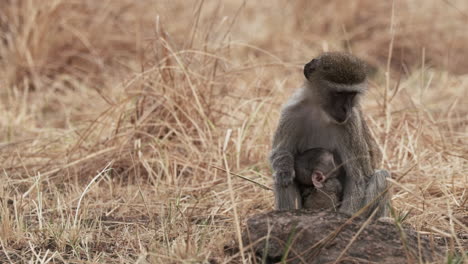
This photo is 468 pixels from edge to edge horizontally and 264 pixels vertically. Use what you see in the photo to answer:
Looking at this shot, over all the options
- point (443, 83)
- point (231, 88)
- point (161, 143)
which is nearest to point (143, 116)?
point (161, 143)

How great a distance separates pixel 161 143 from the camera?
6309mm

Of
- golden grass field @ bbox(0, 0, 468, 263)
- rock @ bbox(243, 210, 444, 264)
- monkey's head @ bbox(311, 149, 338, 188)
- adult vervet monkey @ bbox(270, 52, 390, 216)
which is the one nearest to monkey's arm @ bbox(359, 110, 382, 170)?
adult vervet monkey @ bbox(270, 52, 390, 216)

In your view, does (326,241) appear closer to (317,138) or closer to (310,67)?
(317,138)

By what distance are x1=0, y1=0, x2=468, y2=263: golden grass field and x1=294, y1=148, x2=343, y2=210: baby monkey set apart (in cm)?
46

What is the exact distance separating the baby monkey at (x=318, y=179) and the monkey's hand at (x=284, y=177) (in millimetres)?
123

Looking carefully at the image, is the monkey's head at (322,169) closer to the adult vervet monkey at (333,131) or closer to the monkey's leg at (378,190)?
the adult vervet monkey at (333,131)

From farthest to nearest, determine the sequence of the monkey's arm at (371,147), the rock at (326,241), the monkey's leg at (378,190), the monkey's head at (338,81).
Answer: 1. the monkey's arm at (371,147)
2. the monkey's leg at (378,190)
3. the monkey's head at (338,81)
4. the rock at (326,241)

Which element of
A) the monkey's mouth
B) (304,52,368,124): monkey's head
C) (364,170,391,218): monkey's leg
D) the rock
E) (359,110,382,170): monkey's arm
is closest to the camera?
the rock

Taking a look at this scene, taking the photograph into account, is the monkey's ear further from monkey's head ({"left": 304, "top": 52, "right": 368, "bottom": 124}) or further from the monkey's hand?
the monkey's hand

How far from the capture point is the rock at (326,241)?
373cm

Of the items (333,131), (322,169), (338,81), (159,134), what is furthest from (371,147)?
(159,134)

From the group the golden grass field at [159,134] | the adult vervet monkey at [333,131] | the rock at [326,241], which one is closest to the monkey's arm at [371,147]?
the adult vervet monkey at [333,131]

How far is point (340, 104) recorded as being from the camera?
14.7ft

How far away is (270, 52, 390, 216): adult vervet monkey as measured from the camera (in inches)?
174
